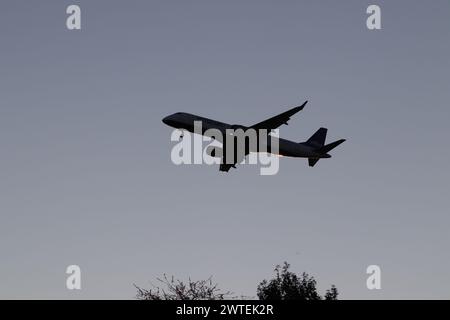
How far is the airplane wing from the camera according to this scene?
5241 cm

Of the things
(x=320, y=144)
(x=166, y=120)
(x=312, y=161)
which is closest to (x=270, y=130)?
(x=166, y=120)

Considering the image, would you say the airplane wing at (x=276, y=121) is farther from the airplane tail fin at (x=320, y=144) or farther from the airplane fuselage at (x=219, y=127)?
the airplane tail fin at (x=320, y=144)

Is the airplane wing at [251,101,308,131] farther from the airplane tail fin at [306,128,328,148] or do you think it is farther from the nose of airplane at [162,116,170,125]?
the airplane tail fin at [306,128,328,148]

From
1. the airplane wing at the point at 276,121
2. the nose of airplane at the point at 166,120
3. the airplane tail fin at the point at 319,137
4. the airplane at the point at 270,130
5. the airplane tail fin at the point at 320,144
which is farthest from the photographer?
the airplane tail fin at the point at 319,137

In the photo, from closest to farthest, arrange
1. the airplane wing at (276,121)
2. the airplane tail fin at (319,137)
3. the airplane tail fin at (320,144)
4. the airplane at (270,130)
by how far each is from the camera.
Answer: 1. the airplane wing at (276,121)
2. the airplane at (270,130)
3. the airplane tail fin at (320,144)
4. the airplane tail fin at (319,137)

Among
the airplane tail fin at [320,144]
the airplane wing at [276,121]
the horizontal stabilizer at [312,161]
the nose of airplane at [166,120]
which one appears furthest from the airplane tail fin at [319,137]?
the nose of airplane at [166,120]

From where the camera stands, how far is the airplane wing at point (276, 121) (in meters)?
52.4

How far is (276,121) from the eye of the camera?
177 ft

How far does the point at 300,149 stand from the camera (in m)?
62.4

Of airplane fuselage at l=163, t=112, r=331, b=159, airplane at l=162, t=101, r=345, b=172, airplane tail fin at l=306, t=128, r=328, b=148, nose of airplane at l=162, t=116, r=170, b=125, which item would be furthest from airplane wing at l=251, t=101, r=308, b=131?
airplane tail fin at l=306, t=128, r=328, b=148
